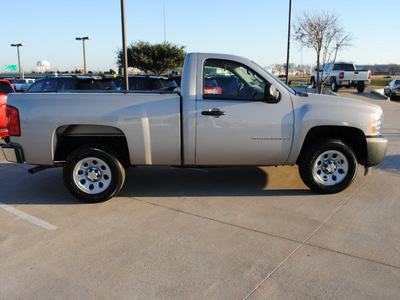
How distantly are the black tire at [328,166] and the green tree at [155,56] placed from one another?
37.2 m

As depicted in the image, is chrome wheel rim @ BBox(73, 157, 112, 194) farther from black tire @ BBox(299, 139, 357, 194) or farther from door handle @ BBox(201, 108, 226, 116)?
black tire @ BBox(299, 139, 357, 194)

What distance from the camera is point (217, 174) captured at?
619 cm

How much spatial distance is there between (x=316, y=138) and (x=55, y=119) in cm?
372

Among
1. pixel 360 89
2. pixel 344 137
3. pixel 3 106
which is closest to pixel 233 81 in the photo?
pixel 344 137

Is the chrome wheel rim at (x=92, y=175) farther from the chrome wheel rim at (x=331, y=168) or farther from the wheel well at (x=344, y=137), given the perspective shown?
the chrome wheel rim at (x=331, y=168)

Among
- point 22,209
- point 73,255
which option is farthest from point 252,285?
point 22,209

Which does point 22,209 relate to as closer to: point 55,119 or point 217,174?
point 55,119

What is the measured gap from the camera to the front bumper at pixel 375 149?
193 inches

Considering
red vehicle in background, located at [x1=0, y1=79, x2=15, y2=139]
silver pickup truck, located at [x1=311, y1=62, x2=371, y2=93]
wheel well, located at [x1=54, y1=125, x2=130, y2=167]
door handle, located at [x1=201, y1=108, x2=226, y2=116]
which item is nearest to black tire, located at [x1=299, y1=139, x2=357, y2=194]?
door handle, located at [x1=201, y1=108, x2=226, y2=116]

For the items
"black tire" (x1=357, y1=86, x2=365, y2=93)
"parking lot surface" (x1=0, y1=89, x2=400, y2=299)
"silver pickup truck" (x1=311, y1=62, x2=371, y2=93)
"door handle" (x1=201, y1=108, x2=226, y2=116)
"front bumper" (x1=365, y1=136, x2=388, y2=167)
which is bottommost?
"parking lot surface" (x1=0, y1=89, x2=400, y2=299)

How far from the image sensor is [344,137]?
207 inches

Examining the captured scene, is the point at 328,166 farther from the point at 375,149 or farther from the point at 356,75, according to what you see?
the point at 356,75

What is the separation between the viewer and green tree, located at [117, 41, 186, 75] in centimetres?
4041

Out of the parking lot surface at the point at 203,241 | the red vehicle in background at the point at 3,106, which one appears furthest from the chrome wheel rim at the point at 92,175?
the red vehicle in background at the point at 3,106
